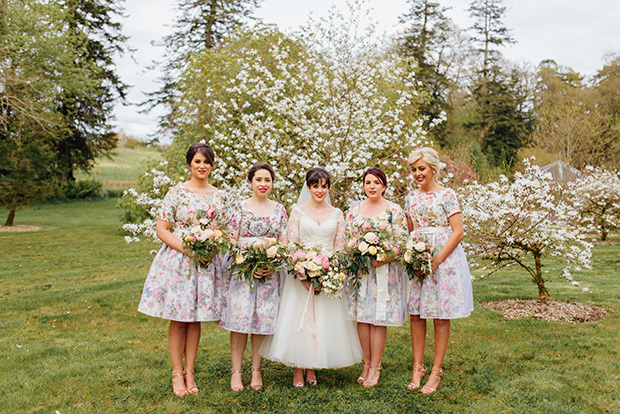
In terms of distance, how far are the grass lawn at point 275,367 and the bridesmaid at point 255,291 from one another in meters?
0.36

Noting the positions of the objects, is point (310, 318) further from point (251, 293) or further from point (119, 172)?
point (119, 172)

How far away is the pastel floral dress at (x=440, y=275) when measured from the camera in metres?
4.00

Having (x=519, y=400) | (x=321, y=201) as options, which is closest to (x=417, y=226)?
(x=321, y=201)

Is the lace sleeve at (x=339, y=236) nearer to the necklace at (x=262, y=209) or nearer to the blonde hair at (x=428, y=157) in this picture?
the necklace at (x=262, y=209)

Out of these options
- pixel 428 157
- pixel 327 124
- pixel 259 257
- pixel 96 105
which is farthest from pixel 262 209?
pixel 96 105

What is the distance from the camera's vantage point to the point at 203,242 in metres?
3.72

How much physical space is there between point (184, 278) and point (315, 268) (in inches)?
42.2

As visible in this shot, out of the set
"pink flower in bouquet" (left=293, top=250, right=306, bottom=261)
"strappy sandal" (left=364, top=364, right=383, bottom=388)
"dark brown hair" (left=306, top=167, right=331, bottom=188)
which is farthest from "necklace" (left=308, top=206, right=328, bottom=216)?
"strappy sandal" (left=364, top=364, right=383, bottom=388)

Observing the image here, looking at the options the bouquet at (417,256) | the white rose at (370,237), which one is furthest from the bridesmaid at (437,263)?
the white rose at (370,237)

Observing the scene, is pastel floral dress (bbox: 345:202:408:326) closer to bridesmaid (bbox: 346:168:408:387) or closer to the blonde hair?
bridesmaid (bbox: 346:168:408:387)

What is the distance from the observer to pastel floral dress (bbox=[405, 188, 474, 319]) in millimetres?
4004

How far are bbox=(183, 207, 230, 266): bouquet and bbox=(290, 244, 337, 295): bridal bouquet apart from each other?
0.58m

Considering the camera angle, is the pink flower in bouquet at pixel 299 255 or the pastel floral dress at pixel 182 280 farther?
the pink flower in bouquet at pixel 299 255

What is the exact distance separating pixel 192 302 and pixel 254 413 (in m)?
0.99
